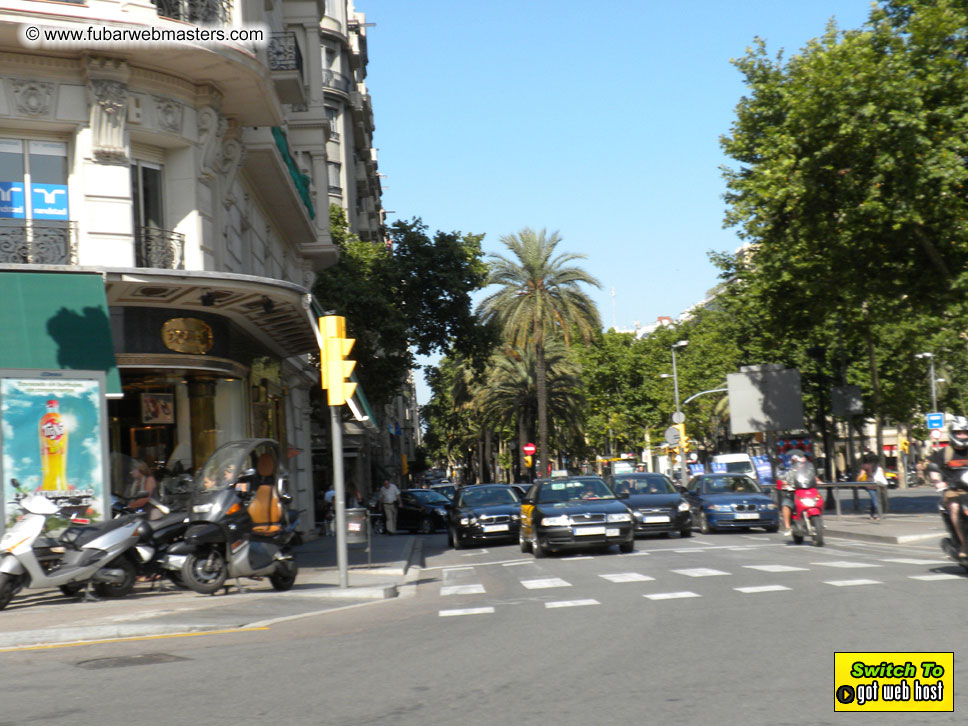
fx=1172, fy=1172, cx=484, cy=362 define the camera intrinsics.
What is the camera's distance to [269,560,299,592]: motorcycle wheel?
49.2ft

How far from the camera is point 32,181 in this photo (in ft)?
56.3

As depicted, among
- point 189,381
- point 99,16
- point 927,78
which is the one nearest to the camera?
point 99,16

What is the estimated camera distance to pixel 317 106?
31.6m

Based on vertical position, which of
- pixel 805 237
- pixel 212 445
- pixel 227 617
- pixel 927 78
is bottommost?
pixel 227 617

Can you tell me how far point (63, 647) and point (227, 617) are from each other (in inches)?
77.4

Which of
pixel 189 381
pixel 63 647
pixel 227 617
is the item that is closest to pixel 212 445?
pixel 189 381

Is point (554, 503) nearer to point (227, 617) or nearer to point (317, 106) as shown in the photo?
point (227, 617)

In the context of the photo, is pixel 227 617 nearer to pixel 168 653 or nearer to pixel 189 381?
pixel 168 653

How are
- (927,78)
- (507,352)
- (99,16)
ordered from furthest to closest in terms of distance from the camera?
1. (507,352)
2. (927,78)
3. (99,16)

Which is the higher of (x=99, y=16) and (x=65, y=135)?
(x=99, y=16)

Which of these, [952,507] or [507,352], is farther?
[507,352]

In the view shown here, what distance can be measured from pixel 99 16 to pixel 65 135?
6.21ft

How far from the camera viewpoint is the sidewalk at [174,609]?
11.0m

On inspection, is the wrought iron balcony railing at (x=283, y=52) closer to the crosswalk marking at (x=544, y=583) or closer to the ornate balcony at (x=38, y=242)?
the ornate balcony at (x=38, y=242)
